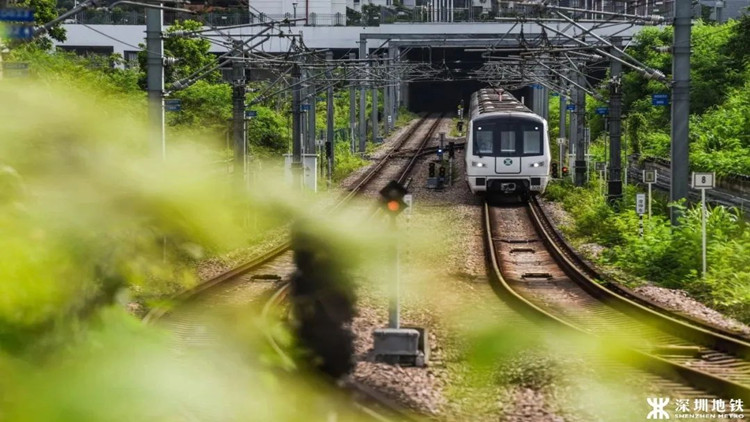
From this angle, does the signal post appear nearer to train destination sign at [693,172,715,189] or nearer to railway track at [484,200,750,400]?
railway track at [484,200,750,400]

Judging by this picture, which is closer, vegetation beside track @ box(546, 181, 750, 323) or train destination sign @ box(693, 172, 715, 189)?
vegetation beside track @ box(546, 181, 750, 323)

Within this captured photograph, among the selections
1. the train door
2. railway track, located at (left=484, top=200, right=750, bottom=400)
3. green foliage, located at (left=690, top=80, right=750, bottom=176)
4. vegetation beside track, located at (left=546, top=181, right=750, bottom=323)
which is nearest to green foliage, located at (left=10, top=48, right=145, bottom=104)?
railway track, located at (left=484, top=200, right=750, bottom=400)

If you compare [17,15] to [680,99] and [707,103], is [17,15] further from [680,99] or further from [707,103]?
[707,103]

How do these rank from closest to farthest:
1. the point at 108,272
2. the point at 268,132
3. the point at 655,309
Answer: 1. the point at 108,272
2. the point at 655,309
3. the point at 268,132

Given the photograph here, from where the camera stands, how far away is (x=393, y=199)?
357 inches

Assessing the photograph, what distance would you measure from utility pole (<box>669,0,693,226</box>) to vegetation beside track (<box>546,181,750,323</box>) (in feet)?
1.45

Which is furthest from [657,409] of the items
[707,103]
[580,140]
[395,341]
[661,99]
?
[707,103]

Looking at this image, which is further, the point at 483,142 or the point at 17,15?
the point at 483,142

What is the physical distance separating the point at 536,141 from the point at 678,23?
10.4 metres

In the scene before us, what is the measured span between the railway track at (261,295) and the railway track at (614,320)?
1.52 meters

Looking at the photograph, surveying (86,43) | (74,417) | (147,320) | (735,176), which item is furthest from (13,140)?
(86,43)

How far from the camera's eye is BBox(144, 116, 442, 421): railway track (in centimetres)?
401

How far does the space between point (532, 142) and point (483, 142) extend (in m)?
1.28

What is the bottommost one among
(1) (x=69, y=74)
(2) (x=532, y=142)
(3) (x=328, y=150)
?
(3) (x=328, y=150)
